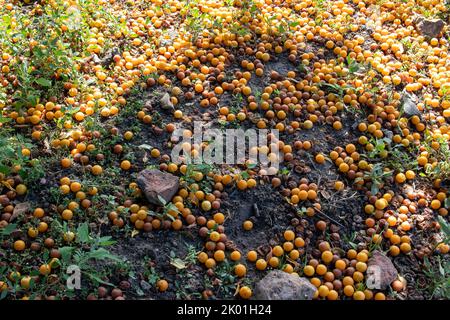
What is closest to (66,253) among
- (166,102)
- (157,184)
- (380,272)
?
(157,184)

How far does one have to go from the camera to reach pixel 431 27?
510cm

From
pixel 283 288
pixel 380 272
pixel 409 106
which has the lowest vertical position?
pixel 380 272

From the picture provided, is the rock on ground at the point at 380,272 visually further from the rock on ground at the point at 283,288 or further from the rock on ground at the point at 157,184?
the rock on ground at the point at 157,184

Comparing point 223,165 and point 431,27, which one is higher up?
point 431,27

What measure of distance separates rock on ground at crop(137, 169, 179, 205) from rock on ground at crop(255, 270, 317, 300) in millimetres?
887

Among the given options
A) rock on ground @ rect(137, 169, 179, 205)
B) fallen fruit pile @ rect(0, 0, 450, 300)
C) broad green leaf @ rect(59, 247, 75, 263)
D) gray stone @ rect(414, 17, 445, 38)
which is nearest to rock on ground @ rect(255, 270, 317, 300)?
fallen fruit pile @ rect(0, 0, 450, 300)

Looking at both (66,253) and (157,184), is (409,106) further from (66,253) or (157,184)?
(66,253)

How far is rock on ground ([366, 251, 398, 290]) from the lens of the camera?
3391 millimetres

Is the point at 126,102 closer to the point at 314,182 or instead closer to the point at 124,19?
the point at 124,19

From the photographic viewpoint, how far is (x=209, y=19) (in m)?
4.91

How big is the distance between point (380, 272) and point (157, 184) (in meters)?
1.62

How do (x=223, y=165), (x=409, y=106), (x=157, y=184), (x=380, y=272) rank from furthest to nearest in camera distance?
(x=409, y=106), (x=223, y=165), (x=157, y=184), (x=380, y=272)

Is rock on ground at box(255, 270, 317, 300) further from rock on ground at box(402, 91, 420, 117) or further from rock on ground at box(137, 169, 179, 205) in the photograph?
rock on ground at box(402, 91, 420, 117)

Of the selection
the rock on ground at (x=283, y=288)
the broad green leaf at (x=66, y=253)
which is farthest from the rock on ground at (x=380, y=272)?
the broad green leaf at (x=66, y=253)
